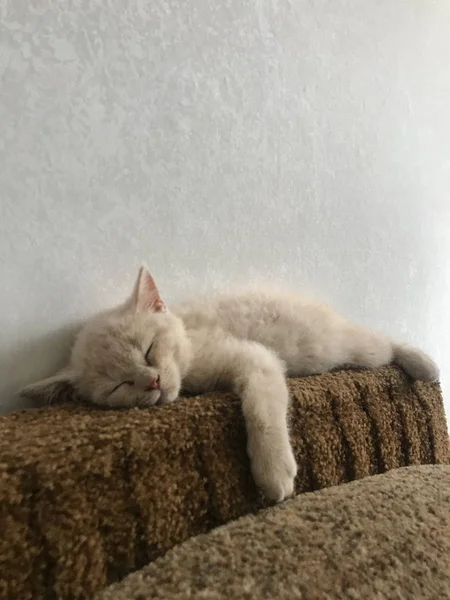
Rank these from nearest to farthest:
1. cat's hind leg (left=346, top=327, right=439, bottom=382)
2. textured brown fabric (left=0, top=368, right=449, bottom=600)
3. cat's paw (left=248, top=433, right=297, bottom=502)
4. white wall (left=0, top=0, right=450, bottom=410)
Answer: textured brown fabric (left=0, top=368, right=449, bottom=600)
cat's paw (left=248, top=433, right=297, bottom=502)
white wall (left=0, top=0, right=450, bottom=410)
cat's hind leg (left=346, top=327, right=439, bottom=382)

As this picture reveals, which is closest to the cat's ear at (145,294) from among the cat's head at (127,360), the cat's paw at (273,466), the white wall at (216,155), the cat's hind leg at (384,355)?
the cat's head at (127,360)

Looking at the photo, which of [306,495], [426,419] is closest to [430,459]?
[426,419]

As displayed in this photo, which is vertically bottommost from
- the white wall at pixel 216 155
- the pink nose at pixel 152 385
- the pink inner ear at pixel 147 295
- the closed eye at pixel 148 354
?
the pink nose at pixel 152 385

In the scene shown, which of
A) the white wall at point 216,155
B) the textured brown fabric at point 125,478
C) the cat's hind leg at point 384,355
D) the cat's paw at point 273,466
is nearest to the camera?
the textured brown fabric at point 125,478

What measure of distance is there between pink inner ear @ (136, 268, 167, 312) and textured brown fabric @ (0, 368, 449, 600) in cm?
19

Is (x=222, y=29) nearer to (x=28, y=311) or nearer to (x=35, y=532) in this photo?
(x=28, y=311)

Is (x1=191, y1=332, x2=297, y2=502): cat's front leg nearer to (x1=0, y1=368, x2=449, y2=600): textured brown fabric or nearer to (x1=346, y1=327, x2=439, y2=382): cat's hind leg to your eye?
(x1=0, y1=368, x2=449, y2=600): textured brown fabric

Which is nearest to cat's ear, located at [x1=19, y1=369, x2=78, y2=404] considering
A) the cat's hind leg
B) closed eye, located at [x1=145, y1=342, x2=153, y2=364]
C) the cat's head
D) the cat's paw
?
the cat's head

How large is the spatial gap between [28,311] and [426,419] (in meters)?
0.94

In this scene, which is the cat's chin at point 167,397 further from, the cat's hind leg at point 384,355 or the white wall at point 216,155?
the cat's hind leg at point 384,355

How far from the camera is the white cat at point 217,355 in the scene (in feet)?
2.81

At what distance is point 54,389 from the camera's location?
0.90m

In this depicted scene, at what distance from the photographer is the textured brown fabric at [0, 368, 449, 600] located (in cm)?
61

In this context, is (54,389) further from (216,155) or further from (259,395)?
(216,155)
